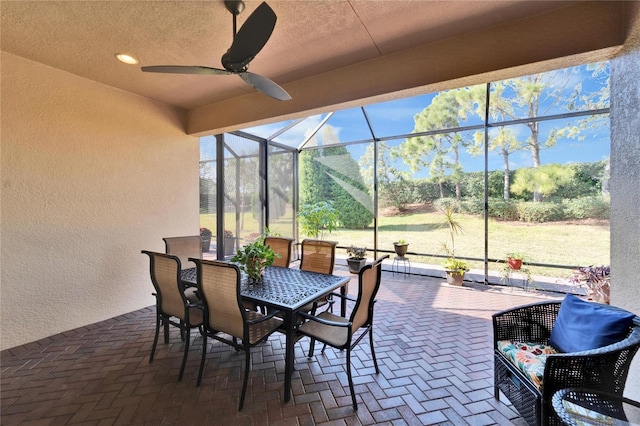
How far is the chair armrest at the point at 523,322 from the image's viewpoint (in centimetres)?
193

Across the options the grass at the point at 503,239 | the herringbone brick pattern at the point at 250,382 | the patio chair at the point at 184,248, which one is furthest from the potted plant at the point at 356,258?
the patio chair at the point at 184,248

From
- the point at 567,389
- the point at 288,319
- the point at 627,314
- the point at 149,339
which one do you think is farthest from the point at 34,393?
the point at 627,314

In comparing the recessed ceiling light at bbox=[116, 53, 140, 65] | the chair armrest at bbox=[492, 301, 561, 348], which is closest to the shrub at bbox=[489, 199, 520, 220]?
the chair armrest at bbox=[492, 301, 561, 348]

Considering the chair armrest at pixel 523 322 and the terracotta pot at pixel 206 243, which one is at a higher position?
the terracotta pot at pixel 206 243

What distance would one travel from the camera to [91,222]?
123 inches

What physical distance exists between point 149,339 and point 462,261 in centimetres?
494

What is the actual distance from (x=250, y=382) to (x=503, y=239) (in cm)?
495

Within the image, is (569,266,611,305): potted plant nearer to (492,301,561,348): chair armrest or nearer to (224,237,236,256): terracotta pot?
(492,301,561,348): chair armrest

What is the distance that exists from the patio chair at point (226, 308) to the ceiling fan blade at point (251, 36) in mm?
1492

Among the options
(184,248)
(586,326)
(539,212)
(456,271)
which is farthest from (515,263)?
(184,248)

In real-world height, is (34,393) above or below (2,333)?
below

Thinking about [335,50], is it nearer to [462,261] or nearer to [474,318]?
[474,318]

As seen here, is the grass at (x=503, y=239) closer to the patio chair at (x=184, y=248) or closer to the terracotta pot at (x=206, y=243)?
the terracotta pot at (x=206, y=243)

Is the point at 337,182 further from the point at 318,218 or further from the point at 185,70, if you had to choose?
the point at 185,70
